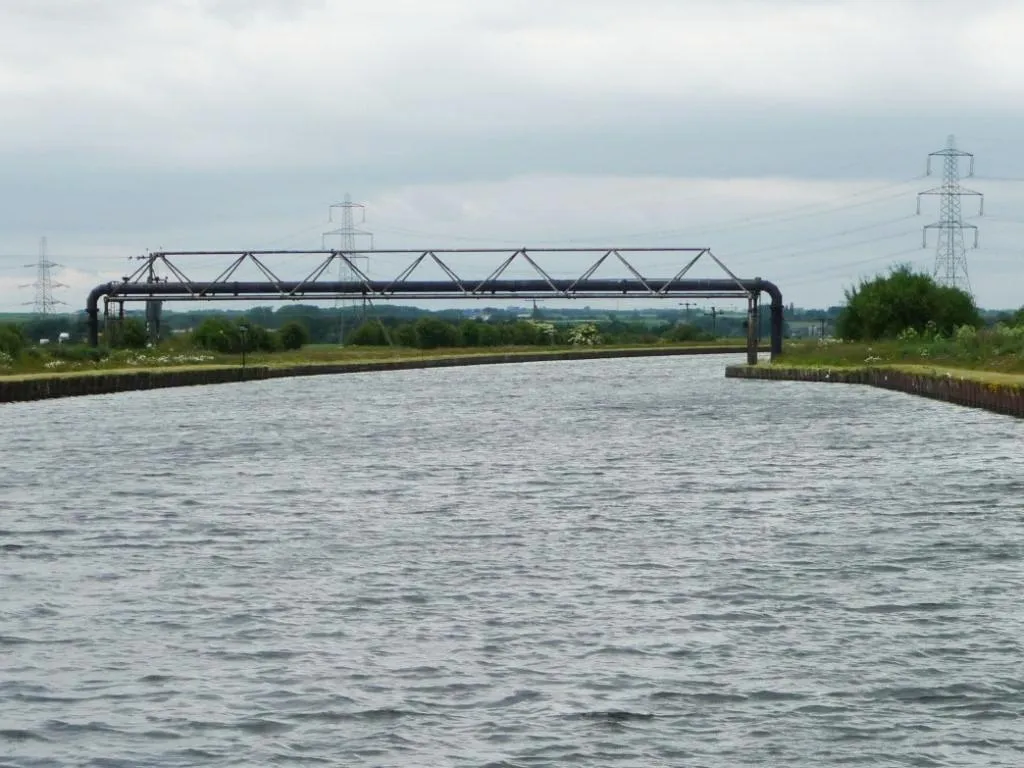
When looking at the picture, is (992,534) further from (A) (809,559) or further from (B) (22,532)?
(B) (22,532)

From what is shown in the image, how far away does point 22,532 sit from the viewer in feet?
95.9

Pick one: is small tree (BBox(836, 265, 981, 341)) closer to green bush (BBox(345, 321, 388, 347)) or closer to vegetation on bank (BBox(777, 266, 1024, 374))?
vegetation on bank (BBox(777, 266, 1024, 374))

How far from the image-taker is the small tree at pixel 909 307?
120312mm

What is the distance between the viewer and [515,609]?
825 inches

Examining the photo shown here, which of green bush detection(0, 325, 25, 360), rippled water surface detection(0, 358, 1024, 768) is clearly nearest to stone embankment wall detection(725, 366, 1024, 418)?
rippled water surface detection(0, 358, 1024, 768)

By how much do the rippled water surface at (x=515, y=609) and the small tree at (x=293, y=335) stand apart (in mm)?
125722

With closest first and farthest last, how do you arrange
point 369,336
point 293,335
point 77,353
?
point 77,353
point 293,335
point 369,336

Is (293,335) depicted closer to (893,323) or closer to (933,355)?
(893,323)

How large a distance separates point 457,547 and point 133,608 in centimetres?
639

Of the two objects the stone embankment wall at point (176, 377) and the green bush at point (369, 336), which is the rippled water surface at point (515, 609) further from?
the green bush at point (369, 336)

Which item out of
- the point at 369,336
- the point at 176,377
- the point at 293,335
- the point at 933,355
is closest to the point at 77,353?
the point at 176,377

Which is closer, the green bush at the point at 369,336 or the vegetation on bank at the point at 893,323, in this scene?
the vegetation on bank at the point at 893,323

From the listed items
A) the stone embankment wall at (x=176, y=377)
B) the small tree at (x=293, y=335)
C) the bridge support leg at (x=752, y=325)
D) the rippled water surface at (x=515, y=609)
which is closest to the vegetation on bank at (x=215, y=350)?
the small tree at (x=293, y=335)

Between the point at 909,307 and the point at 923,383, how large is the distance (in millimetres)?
40065
